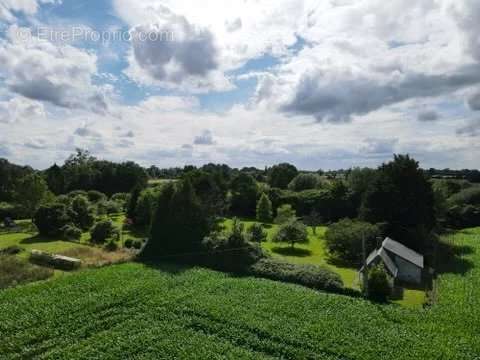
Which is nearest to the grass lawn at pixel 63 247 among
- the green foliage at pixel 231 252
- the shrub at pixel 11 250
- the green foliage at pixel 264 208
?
the shrub at pixel 11 250

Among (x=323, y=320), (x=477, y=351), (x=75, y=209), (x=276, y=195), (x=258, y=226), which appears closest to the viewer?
(x=477, y=351)

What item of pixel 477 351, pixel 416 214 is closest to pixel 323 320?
pixel 477 351

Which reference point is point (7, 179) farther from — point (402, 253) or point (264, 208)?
point (402, 253)

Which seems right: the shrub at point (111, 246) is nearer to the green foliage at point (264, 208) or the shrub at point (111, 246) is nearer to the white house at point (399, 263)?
the white house at point (399, 263)

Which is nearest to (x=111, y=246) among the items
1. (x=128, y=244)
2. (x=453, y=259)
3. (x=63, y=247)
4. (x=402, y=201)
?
(x=128, y=244)

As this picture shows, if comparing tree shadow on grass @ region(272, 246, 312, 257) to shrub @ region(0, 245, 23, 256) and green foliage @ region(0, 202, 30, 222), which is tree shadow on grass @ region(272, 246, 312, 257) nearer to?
shrub @ region(0, 245, 23, 256)

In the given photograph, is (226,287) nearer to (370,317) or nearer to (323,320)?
(323,320)
